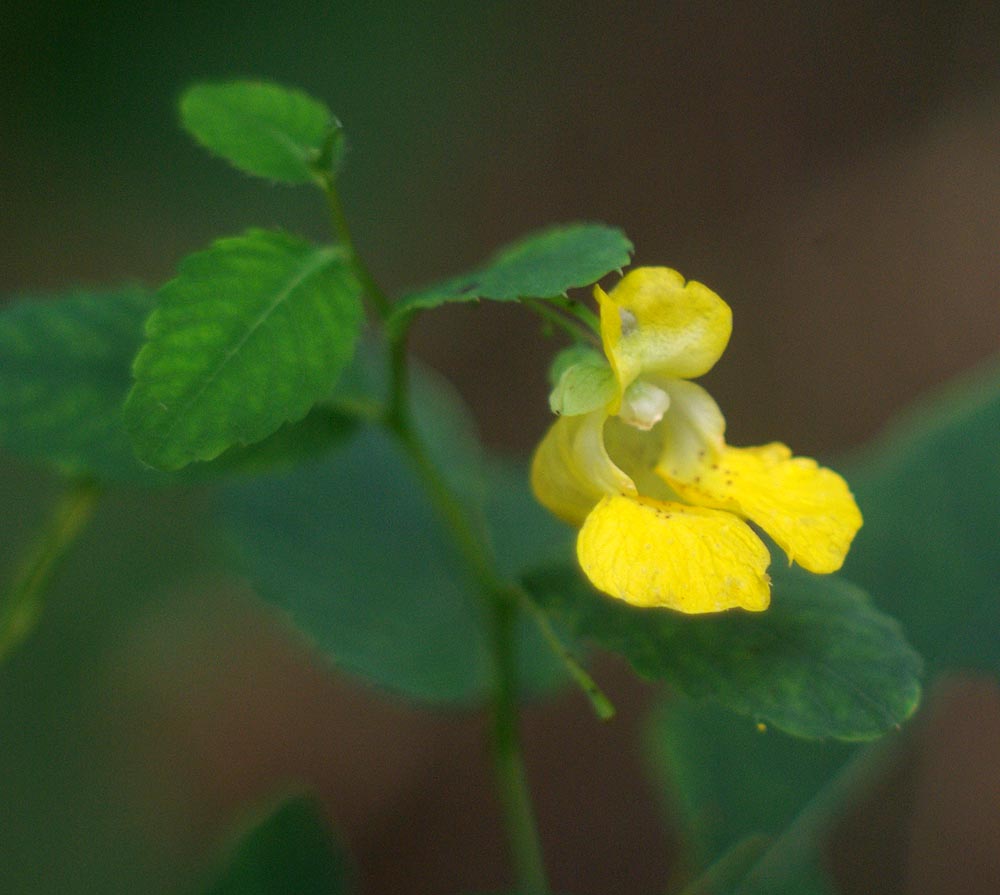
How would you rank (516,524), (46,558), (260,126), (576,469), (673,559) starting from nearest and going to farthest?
(673,559) → (576,469) → (260,126) → (46,558) → (516,524)

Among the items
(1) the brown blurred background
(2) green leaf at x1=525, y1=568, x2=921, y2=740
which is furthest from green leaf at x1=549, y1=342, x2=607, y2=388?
(1) the brown blurred background

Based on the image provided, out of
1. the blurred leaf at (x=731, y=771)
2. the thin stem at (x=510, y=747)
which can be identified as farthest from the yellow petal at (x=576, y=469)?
the blurred leaf at (x=731, y=771)

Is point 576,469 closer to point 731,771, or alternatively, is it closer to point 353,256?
point 353,256

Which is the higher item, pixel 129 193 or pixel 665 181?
pixel 129 193

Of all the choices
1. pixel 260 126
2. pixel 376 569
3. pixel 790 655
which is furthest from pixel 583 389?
pixel 376 569

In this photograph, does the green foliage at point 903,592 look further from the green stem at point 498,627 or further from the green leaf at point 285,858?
the green leaf at point 285,858

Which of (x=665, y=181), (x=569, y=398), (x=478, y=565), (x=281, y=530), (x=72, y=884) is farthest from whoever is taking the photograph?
(x=665, y=181)

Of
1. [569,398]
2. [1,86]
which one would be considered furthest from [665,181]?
[569,398]

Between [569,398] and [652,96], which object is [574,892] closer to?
[569,398]
